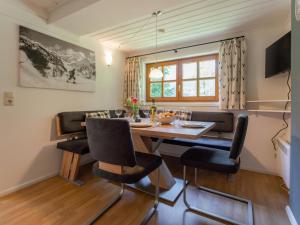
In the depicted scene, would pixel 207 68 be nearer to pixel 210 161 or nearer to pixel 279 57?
pixel 279 57

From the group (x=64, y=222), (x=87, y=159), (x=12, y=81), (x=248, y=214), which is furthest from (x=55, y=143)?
(x=248, y=214)

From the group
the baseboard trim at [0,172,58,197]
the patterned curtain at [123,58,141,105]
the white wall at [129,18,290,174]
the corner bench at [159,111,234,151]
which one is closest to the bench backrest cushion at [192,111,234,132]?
the corner bench at [159,111,234,151]

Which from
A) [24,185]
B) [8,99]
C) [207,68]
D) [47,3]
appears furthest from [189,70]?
[24,185]

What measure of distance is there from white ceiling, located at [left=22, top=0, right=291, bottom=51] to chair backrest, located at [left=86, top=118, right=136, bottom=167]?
142 centimetres

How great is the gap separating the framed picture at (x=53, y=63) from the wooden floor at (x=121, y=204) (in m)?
1.43

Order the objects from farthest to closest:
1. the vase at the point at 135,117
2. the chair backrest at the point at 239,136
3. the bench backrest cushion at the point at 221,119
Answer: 1. the bench backrest cushion at the point at 221,119
2. the vase at the point at 135,117
3. the chair backrest at the point at 239,136

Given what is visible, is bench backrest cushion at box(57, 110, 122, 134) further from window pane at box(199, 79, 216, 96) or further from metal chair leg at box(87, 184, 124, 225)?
window pane at box(199, 79, 216, 96)

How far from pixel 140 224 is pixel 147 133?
2.67 ft

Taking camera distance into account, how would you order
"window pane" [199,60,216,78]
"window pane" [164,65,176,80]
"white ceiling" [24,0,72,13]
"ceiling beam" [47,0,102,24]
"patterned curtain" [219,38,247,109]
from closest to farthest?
"ceiling beam" [47,0,102,24] → "white ceiling" [24,0,72,13] → "patterned curtain" [219,38,247,109] → "window pane" [199,60,216,78] → "window pane" [164,65,176,80]

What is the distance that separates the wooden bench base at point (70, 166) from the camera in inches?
91.4

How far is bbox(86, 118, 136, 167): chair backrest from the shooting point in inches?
47.9

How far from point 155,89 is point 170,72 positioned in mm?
532

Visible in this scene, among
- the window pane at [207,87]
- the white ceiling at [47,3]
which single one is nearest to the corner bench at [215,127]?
the window pane at [207,87]

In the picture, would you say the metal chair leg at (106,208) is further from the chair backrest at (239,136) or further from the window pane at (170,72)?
the window pane at (170,72)
